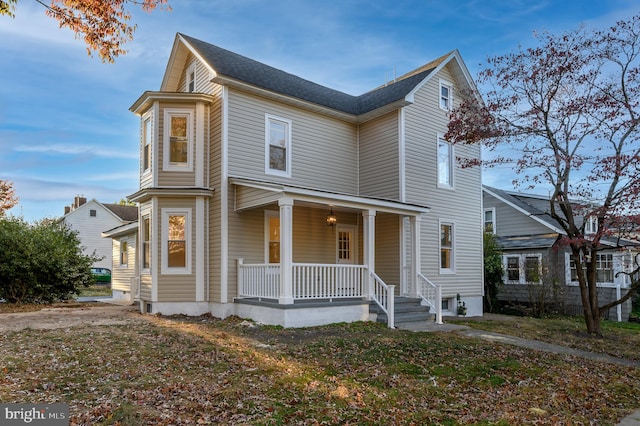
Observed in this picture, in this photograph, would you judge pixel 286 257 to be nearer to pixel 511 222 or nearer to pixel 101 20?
pixel 101 20

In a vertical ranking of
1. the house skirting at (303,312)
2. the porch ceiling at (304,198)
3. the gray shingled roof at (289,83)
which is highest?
the gray shingled roof at (289,83)

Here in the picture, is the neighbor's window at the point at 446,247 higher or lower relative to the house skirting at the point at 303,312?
higher

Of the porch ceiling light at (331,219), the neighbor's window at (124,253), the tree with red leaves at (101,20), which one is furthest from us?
the neighbor's window at (124,253)

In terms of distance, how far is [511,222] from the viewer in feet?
72.7

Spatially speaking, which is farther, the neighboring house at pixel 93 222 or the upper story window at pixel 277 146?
the neighboring house at pixel 93 222

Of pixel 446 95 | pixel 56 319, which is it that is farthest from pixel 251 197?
pixel 446 95

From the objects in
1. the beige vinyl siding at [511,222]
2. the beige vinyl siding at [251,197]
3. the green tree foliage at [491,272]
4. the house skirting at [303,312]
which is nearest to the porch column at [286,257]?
the house skirting at [303,312]

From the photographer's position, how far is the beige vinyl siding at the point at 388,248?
1429cm

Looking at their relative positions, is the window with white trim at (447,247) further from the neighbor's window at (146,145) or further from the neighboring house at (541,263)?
the neighbor's window at (146,145)

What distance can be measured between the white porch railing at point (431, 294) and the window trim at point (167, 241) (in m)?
6.67

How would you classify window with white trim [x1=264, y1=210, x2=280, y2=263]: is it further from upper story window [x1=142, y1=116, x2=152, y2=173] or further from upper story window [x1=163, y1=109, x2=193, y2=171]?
upper story window [x1=142, y1=116, x2=152, y2=173]

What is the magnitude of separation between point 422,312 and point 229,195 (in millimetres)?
6277

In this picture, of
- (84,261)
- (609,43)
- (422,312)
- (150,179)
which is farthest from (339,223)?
(84,261)

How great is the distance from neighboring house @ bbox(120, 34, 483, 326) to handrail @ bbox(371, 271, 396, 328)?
0.05 m
